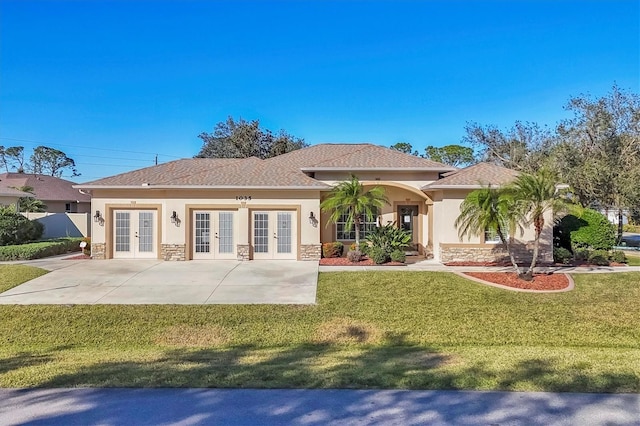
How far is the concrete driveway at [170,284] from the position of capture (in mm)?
11555

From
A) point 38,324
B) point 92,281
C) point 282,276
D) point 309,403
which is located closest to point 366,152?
point 282,276

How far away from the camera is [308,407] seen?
5016 millimetres

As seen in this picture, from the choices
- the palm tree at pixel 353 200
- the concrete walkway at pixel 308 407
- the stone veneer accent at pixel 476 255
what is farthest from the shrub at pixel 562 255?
the concrete walkway at pixel 308 407

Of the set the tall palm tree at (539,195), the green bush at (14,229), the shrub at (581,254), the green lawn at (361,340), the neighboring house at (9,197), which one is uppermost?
the neighboring house at (9,197)

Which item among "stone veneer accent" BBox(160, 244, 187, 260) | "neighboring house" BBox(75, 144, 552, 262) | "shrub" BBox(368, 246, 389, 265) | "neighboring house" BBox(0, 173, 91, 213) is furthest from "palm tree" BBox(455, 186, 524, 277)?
"neighboring house" BBox(0, 173, 91, 213)

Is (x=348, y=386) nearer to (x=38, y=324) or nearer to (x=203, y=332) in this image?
(x=203, y=332)

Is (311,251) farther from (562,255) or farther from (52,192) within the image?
(52,192)

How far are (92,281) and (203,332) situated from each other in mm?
5830

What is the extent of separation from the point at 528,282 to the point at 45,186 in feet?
126

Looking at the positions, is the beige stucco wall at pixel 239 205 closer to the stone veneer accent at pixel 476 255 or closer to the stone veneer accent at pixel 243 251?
the stone veneer accent at pixel 243 251

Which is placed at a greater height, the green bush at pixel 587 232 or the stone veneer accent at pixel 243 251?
the green bush at pixel 587 232

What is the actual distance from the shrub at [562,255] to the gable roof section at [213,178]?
9473 mm

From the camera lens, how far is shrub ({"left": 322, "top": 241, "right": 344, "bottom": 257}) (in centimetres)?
1759

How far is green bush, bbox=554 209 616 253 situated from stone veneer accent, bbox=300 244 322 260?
33.7ft
